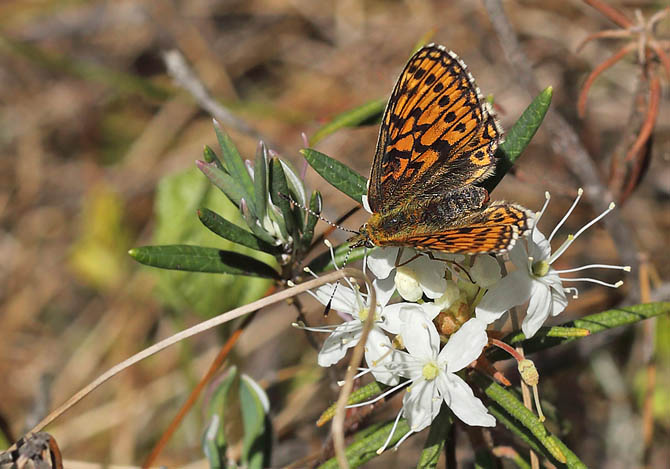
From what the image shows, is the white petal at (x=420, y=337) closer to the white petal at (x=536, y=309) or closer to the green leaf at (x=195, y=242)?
the white petal at (x=536, y=309)

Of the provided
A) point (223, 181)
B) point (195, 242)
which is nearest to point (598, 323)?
point (223, 181)

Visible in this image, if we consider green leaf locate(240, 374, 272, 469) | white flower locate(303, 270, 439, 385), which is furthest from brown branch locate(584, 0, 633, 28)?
green leaf locate(240, 374, 272, 469)

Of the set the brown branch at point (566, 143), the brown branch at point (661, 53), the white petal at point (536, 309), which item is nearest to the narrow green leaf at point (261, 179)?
the white petal at point (536, 309)

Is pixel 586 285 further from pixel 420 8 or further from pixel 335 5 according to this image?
pixel 335 5

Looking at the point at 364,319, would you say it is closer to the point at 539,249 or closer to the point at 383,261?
the point at 383,261

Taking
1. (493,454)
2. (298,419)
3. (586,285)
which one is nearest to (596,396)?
(586,285)

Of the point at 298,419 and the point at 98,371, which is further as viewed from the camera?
the point at 98,371
